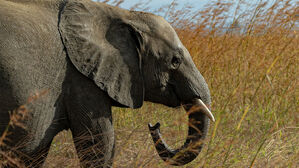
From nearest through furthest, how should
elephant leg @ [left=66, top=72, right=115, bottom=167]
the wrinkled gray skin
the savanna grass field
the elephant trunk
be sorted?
the wrinkled gray skin → elephant leg @ [left=66, top=72, right=115, bottom=167] → the elephant trunk → the savanna grass field

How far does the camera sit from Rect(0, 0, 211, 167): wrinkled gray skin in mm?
2314

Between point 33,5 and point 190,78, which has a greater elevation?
point 33,5

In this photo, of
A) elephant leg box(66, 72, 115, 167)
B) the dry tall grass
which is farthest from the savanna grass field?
elephant leg box(66, 72, 115, 167)

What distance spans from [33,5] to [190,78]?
3.65 feet

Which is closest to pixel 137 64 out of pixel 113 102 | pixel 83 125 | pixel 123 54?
pixel 123 54

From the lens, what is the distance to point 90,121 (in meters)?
2.50

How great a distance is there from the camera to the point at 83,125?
252cm

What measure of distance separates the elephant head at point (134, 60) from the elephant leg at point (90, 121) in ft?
0.20

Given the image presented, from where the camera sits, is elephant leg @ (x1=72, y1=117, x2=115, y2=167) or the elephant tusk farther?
the elephant tusk

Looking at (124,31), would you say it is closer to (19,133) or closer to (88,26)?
(88,26)

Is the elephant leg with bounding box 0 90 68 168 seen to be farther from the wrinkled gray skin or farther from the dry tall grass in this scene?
the dry tall grass

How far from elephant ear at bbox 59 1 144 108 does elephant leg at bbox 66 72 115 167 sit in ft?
0.20

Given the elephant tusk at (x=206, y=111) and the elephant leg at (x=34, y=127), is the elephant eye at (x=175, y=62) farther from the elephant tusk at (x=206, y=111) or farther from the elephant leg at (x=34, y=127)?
the elephant leg at (x=34, y=127)

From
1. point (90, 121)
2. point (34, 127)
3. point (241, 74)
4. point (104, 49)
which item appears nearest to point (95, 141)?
point (90, 121)
